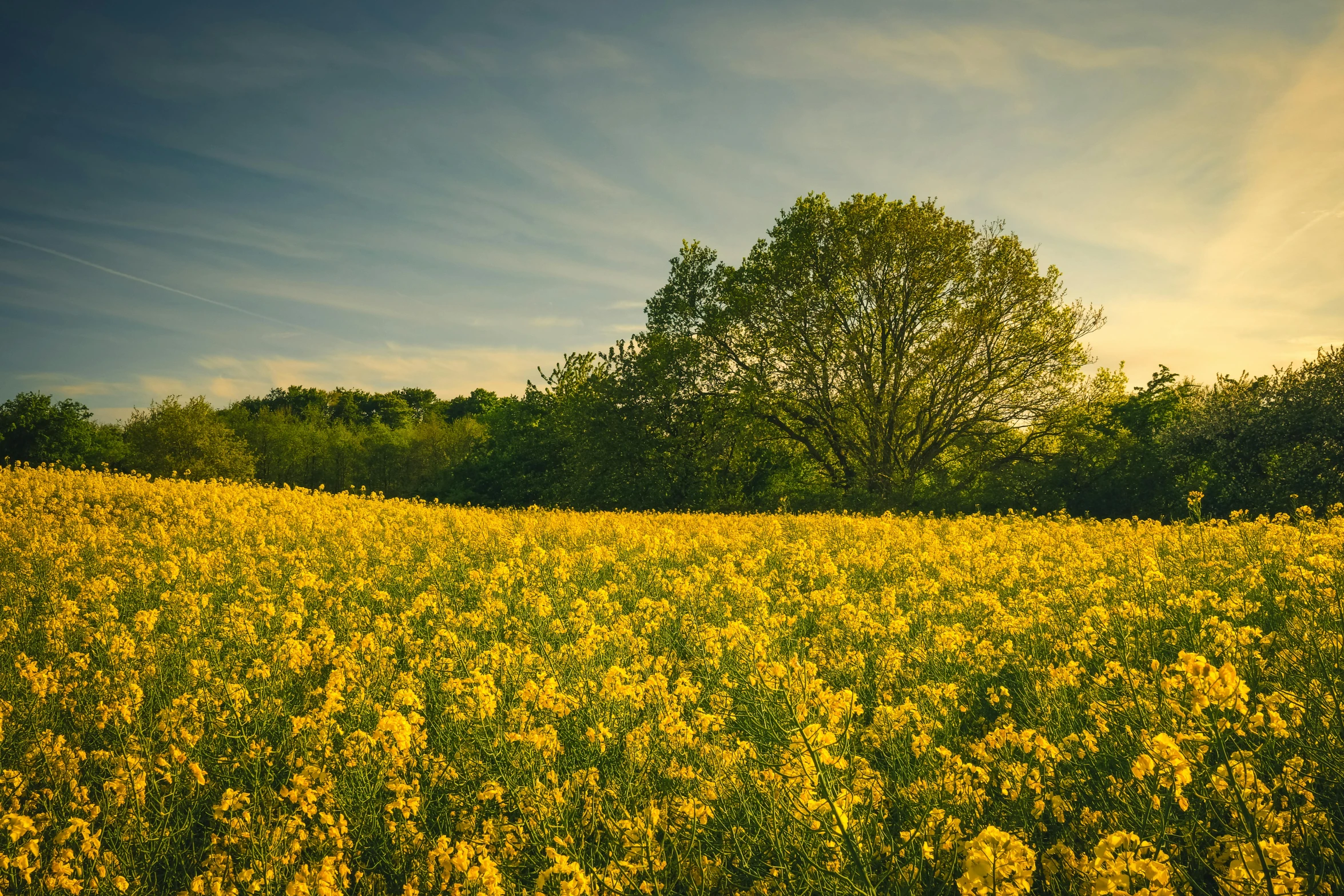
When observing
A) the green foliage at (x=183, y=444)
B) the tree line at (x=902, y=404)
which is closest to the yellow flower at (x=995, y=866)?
A: the tree line at (x=902, y=404)

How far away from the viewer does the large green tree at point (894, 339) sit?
21.3 meters

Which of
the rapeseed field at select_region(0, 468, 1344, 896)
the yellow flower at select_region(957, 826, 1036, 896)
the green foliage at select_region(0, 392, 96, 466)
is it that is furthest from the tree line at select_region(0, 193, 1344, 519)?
the green foliage at select_region(0, 392, 96, 466)

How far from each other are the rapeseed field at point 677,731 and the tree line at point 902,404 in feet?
37.5

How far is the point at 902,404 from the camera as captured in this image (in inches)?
916

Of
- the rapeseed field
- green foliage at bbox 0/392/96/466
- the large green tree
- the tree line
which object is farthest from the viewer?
green foliage at bbox 0/392/96/466

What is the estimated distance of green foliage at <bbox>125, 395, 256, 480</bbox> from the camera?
1843 inches

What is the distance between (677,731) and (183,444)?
57565mm

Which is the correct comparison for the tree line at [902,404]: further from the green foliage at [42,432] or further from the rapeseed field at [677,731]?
the green foliage at [42,432]

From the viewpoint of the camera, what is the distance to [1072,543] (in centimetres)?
909

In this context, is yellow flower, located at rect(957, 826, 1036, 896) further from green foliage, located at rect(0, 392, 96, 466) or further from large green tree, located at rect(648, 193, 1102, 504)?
green foliage, located at rect(0, 392, 96, 466)

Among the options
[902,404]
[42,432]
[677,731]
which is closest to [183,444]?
[42,432]

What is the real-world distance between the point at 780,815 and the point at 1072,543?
27.6 ft

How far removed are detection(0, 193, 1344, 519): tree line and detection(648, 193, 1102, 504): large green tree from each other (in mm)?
66

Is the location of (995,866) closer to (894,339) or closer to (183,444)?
(894,339)
